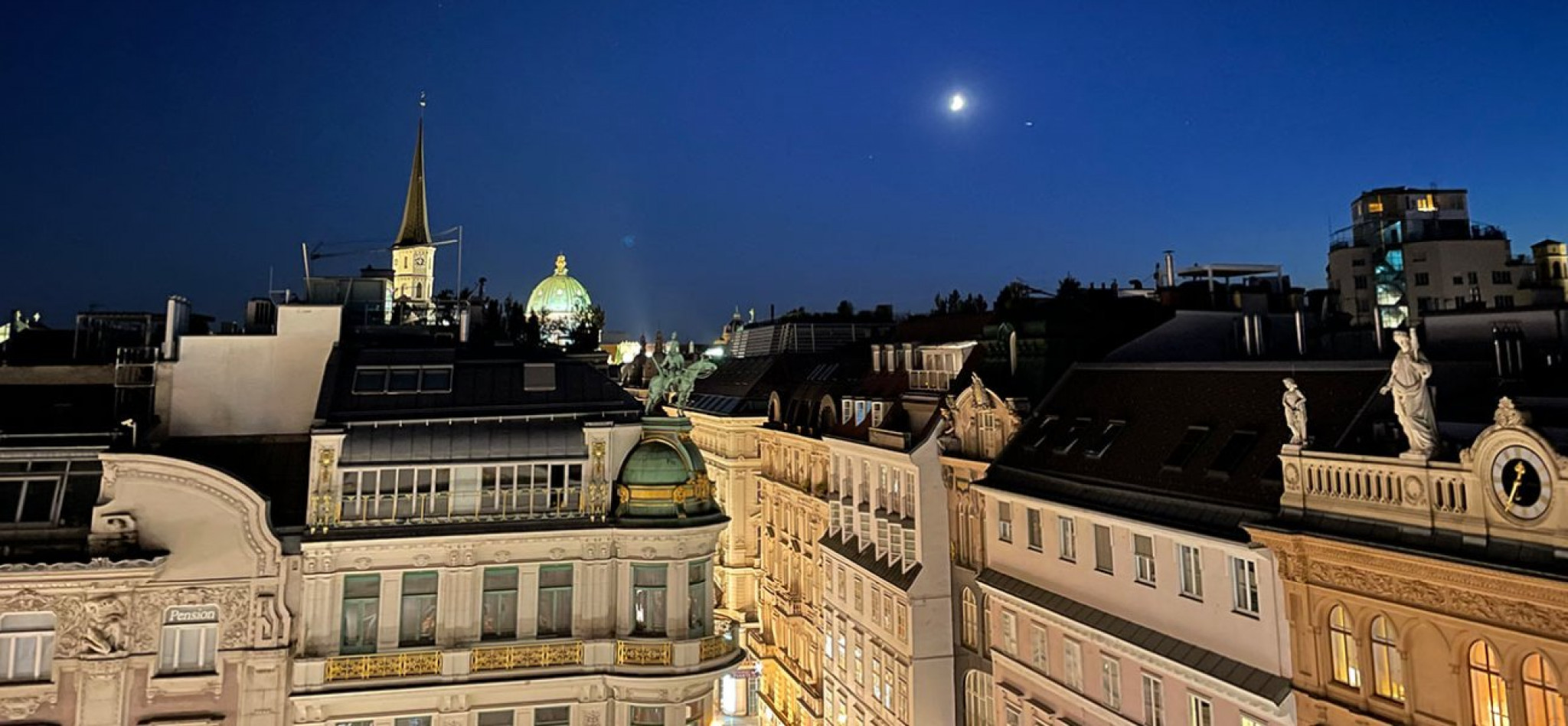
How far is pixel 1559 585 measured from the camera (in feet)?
54.3

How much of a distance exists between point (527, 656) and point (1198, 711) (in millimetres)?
21049

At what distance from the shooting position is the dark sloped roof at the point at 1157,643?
2309 centimetres

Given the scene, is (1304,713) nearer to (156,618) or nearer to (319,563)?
(319,563)

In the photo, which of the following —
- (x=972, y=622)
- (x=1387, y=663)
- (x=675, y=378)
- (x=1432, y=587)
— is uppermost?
(x=675, y=378)

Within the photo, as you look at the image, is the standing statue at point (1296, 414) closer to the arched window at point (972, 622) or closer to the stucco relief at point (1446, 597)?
the stucco relief at point (1446, 597)

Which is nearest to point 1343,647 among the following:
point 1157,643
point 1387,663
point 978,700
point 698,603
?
point 1387,663

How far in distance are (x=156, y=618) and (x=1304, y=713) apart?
33.3m

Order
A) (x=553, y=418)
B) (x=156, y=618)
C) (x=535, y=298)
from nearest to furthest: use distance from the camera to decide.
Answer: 1. (x=156, y=618)
2. (x=553, y=418)
3. (x=535, y=298)

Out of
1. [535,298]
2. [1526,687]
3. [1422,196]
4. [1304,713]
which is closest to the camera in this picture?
[1526,687]

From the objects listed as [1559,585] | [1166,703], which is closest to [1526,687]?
[1559,585]

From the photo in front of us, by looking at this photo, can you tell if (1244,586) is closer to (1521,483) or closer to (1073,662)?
(1521,483)

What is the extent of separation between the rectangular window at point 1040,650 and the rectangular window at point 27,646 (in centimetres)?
3297

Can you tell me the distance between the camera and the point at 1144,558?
28.2 m

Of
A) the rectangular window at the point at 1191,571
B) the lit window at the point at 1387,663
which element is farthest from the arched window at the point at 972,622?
the lit window at the point at 1387,663
